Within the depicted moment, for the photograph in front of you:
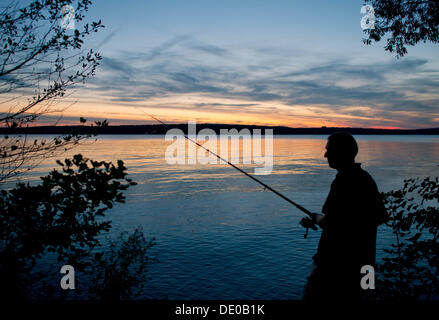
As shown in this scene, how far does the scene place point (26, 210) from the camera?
15.3ft

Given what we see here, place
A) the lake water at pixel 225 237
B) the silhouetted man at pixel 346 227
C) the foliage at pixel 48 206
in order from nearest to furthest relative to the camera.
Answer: the silhouetted man at pixel 346 227 → the foliage at pixel 48 206 → the lake water at pixel 225 237

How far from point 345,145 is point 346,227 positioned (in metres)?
0.76

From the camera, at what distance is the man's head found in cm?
309

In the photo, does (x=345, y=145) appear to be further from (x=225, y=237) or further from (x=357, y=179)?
(x=225, y=237)

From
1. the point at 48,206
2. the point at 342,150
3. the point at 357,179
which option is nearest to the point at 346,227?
the point at 357,179

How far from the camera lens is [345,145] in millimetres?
3113

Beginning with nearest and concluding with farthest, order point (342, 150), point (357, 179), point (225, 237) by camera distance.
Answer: point (357, 179) < point (342, 150) < point (225, 237)

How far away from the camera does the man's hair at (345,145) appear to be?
3088 mm

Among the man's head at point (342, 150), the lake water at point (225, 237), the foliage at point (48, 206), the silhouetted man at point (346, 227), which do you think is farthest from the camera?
the lake water at point (225, 237)

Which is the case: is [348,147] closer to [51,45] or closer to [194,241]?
[51,45]

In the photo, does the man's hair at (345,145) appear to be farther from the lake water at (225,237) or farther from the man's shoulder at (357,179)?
the lake water at (225,237)

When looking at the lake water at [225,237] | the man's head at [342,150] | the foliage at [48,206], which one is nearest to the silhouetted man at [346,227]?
the man's head at [342,150]

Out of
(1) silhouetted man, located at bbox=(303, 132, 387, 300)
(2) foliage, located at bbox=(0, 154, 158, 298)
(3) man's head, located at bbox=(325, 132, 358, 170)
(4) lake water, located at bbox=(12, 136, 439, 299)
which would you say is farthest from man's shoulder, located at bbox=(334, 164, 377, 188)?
(4) lake water, located at bbox=(12, 136, 439, 299)

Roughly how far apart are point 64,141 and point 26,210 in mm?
1226
